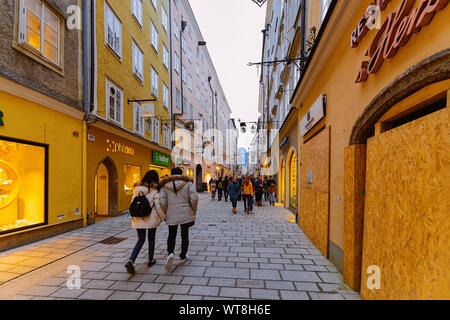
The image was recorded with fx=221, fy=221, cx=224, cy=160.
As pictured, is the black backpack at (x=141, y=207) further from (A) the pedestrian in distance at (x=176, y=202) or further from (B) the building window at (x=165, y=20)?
(B) the building window at (x=165, y=20)

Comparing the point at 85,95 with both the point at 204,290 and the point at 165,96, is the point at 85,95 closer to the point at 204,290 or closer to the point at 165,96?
the point at 204,290

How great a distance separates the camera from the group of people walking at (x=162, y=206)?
4309 mm

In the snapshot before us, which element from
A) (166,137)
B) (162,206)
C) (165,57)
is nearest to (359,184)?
(162,206)

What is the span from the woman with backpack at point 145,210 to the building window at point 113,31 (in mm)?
8920

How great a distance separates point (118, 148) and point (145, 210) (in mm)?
7820

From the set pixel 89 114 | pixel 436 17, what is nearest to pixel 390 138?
pixel 436 17

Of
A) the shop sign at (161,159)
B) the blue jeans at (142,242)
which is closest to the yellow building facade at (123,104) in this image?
the shop sign at (161,159)

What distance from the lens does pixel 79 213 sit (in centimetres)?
805

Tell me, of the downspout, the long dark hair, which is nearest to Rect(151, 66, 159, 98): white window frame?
the downspout

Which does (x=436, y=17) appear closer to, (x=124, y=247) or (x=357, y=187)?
(x=357, y=187)

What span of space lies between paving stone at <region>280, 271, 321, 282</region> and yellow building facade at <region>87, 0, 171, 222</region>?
7.82 m

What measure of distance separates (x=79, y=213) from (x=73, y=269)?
425 cm

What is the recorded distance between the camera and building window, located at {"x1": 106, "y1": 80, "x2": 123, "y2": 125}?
1017 cm

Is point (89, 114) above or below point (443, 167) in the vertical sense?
above
